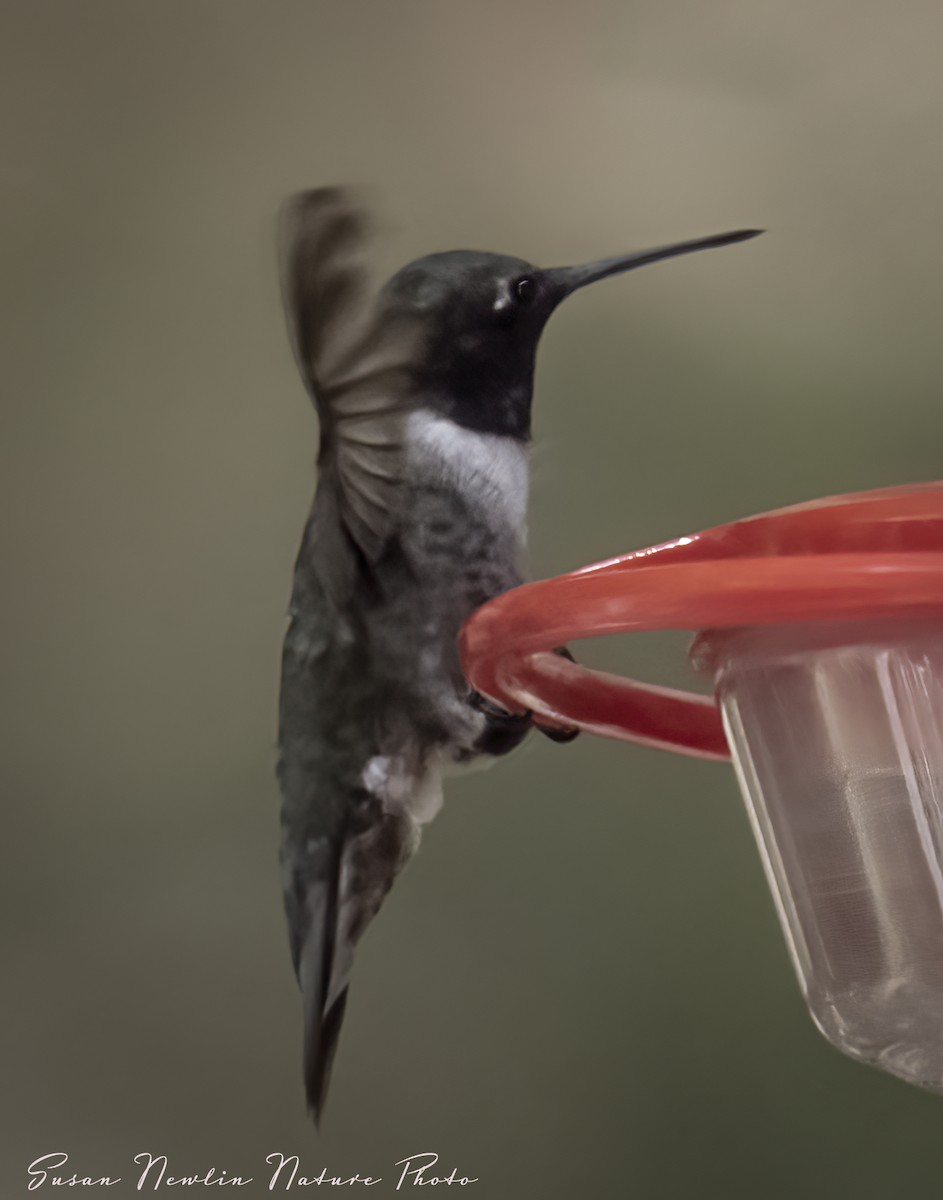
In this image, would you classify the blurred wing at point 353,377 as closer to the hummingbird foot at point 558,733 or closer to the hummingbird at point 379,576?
the hummingbird at point 379,576

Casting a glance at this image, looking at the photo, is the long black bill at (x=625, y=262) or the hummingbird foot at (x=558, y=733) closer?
the hummingbird foot at (x=558, y=733)

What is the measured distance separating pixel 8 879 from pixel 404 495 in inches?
16.8

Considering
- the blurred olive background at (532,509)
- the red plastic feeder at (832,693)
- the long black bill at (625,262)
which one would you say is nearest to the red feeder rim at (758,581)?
the red plastic feeder at (832,693)

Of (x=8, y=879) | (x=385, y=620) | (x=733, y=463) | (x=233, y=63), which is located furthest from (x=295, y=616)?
(x=233, y=63)

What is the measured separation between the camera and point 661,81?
1120 mm

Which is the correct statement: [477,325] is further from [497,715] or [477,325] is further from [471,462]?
[497,715]

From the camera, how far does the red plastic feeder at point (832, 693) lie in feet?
1.47

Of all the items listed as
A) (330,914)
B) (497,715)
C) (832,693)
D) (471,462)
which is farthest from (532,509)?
(832,693)

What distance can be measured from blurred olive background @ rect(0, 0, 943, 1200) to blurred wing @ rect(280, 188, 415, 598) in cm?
4

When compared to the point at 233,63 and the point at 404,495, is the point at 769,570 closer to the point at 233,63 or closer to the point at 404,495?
the point at 404,495

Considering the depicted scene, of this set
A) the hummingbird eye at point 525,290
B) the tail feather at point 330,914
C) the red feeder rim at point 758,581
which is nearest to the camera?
the red feeder rim at point 758,581

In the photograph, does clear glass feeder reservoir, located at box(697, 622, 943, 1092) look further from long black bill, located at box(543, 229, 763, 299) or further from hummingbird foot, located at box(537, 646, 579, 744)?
long black bill, located at box(543, 229, 763, 299)

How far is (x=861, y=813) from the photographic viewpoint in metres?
0.52

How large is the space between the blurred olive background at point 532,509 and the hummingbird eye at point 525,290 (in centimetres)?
3
